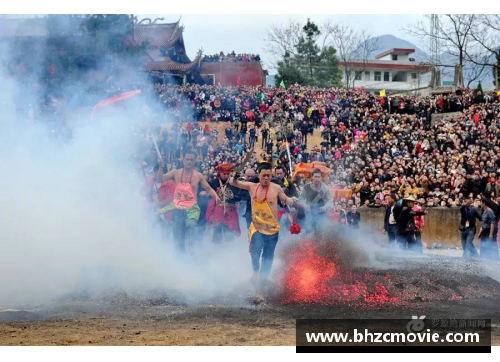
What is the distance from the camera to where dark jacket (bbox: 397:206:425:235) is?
1430 cm

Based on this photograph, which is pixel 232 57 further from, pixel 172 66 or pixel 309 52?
pixel 309 52

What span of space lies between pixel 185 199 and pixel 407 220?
18.5ft

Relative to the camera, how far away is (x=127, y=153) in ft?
43.2

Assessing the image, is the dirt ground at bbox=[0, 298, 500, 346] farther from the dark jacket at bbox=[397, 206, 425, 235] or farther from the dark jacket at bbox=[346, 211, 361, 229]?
the dark jacket at bbox=[346, 211, 361, 229]

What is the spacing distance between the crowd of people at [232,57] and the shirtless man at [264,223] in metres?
16.3

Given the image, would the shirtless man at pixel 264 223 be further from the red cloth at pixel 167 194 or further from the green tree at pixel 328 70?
the green tree at pixel 328 70

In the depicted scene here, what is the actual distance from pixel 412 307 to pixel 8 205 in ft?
18.6

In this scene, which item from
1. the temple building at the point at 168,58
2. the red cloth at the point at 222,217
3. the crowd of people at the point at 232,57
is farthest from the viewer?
the crowd of people at the point at 232,57

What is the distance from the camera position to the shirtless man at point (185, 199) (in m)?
10.5

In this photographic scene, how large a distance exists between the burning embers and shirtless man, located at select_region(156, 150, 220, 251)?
5.15 feet

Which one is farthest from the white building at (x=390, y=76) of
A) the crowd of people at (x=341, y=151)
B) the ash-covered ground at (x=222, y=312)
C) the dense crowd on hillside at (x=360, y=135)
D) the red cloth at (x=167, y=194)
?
the ash-covered ground at (x=222, y=312)

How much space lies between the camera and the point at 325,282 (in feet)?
29.9

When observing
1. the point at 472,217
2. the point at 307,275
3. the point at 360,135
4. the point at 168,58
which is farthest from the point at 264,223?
the point at 360,135

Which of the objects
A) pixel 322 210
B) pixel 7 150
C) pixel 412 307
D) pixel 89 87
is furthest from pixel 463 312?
pixel 89 87
